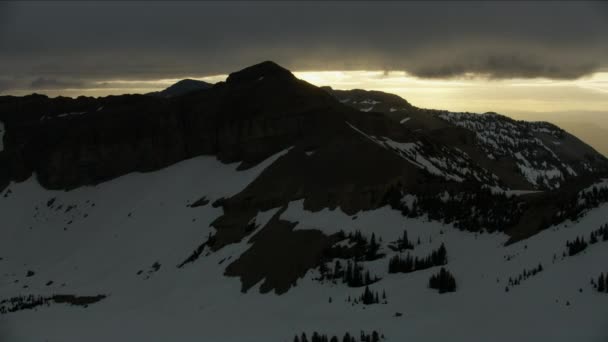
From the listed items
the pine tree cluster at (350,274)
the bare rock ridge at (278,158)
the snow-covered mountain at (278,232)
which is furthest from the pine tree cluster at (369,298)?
the bare rock ridge at (278,158)

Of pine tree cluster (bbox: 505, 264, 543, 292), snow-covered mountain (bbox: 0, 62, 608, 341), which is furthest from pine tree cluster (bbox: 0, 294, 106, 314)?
pine tree cluster (bbox: 505, 264, 543, 292)

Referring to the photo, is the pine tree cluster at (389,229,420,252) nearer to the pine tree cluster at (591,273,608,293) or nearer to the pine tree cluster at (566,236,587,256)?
the pine tree cluster at (566,236,587,256)

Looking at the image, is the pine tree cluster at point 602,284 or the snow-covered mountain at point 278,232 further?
the snow-covered mountain at point 278,232

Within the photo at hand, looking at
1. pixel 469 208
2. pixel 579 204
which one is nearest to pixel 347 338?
pixel 579 204

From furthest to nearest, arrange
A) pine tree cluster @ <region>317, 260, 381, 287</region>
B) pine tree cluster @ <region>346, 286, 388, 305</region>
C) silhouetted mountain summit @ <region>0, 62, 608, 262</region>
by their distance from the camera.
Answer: silhouetted mountain summit @ <region>0, 62, 608, 262</region> → pine tree cluster @ <region>317, 260, 381, 287</region> → pine tree cluster @ <region>346, 286, 388, 305</region>

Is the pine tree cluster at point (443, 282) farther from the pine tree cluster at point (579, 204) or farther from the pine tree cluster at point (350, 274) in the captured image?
the pine tree cluster at point (579, 204)
